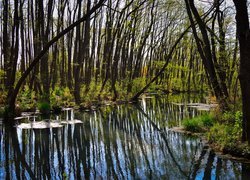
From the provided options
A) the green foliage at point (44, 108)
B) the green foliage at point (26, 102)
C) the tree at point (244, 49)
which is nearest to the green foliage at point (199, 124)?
the tree at point (244, 49)

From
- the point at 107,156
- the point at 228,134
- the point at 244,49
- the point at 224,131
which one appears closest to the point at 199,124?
the point at 224,131

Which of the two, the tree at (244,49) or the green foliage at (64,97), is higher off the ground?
the tree at (244,49)

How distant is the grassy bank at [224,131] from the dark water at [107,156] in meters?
0.47

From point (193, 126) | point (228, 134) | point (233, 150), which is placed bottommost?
point (233, 150)

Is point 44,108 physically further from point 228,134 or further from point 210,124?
point 228,134

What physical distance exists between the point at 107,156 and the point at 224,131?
419cm

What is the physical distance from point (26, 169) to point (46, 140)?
148 inches

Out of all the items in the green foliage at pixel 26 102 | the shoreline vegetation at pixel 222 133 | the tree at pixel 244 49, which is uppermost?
the tree at pixel 244 49

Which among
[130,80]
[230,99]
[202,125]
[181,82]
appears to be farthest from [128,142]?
[181,82]

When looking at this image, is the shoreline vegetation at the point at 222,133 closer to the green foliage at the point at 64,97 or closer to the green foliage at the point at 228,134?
the green foliage at the point at 228,134

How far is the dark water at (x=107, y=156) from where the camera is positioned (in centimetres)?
750

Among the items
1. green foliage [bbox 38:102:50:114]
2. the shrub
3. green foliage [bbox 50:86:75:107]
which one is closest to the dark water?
the shrub

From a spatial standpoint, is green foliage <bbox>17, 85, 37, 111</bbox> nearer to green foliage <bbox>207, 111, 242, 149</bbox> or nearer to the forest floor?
green foliage <bbox>207, 111, 242, 149</bbox>

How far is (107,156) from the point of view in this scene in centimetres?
928
